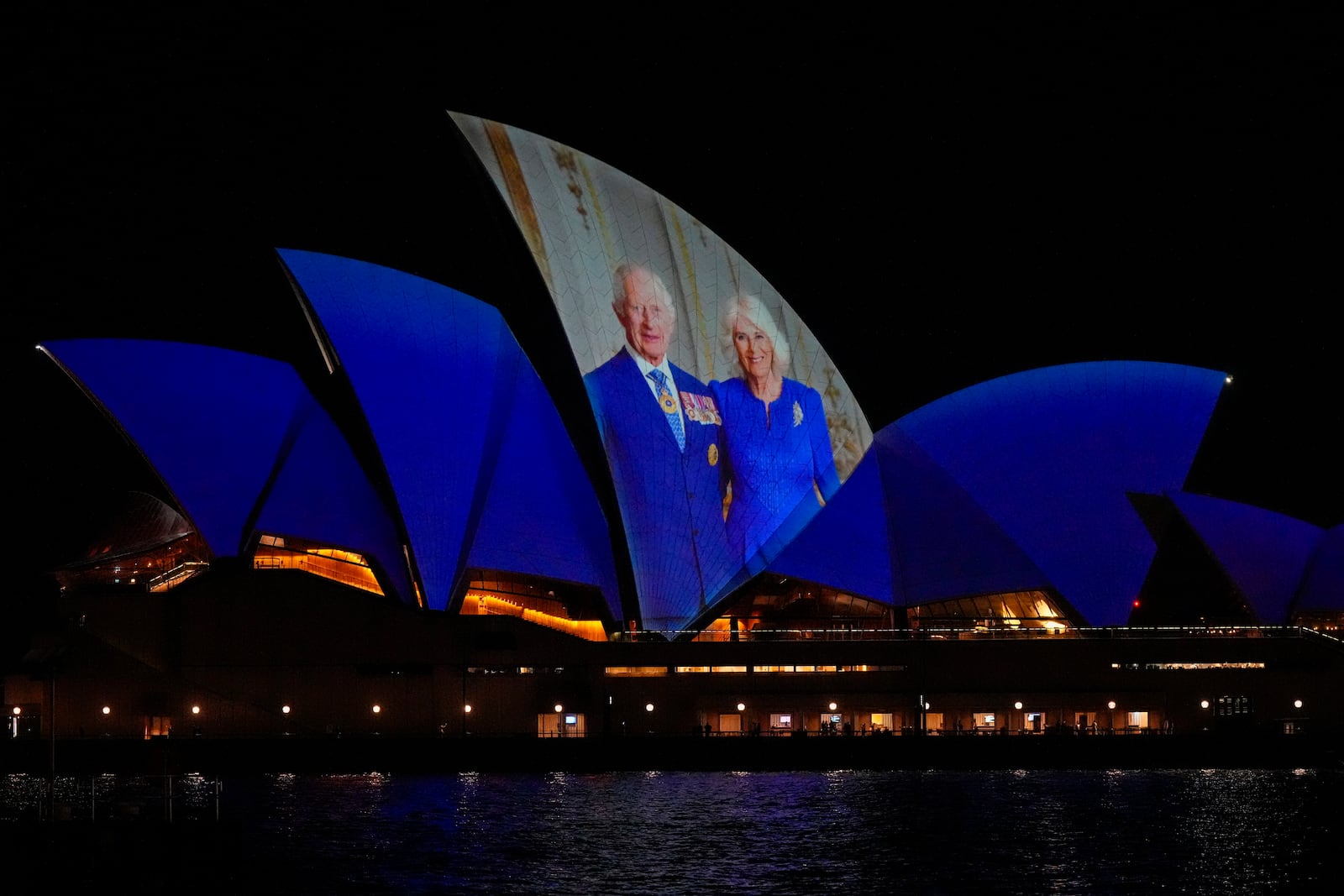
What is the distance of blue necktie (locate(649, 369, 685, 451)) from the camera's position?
172ft

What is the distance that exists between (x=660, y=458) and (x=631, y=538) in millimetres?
2645

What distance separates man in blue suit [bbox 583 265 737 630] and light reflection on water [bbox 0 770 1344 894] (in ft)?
25.1

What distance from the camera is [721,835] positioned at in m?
34.8

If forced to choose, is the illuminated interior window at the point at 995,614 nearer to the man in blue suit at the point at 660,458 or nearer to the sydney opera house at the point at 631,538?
the sydney opera house at the point at 631,538

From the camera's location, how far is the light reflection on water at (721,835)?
29.1m

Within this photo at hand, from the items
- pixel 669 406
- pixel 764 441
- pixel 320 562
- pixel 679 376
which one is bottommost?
pixel 320 562

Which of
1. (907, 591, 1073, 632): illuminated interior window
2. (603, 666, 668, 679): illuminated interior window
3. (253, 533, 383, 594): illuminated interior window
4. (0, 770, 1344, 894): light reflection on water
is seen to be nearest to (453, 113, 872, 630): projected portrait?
(603, 666, 668, 679): illuminated interior window

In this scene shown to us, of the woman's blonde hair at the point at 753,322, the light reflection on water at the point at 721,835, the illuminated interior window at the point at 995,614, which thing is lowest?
the light reflection on water at the point at 721,835

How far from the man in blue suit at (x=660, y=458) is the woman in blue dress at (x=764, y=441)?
0.72m

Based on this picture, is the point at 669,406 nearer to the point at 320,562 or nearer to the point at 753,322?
the point at 753,322

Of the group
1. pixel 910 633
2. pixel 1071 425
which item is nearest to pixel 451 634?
pixel 910 633

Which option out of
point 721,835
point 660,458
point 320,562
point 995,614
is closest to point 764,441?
point 660,458

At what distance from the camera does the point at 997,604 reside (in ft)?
184

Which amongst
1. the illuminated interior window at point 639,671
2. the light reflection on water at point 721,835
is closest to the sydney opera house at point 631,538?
the illuminated interior window at point 639,671
